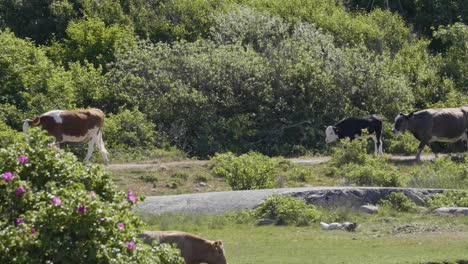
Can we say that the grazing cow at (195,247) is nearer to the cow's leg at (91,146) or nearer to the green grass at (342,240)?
the green grass at (342,240)

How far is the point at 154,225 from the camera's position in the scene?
846 inches

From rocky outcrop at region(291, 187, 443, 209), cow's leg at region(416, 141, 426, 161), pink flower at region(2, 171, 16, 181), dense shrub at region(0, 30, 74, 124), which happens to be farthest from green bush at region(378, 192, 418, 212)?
dense shrub at region(0, 30, 74, 124)

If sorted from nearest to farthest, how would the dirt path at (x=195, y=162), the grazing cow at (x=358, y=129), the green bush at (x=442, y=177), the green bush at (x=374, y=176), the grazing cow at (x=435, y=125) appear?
the green bush at (x=442, y=177) < the green bush at (x=374, y=176) < the dirt path at (x=195, y=162) < the grazing cow at (x=435, y=125) < the grazing cow at (x=358, y=129)

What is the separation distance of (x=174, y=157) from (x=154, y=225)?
14.1 m

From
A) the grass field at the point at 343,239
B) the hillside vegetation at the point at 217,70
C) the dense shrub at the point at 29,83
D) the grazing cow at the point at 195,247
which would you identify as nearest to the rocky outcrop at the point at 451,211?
the grass field at the point at 343,239

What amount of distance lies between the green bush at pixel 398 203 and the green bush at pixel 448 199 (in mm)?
489

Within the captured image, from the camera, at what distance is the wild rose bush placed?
10.8 m

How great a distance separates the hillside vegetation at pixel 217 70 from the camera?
3862cm

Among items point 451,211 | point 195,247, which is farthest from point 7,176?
point 451,211

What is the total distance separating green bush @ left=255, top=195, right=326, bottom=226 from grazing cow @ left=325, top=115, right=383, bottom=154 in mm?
14639

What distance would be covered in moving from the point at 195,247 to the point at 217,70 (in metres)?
26.5

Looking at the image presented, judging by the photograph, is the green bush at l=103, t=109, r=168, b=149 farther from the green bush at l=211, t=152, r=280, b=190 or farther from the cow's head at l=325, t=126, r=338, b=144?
the green bush at l=211, t=152, r=280, b=190

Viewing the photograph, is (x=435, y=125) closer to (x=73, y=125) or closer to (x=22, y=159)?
A: (x=73, y=125)

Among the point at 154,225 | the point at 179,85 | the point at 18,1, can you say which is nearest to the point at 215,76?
the point at 179,85
